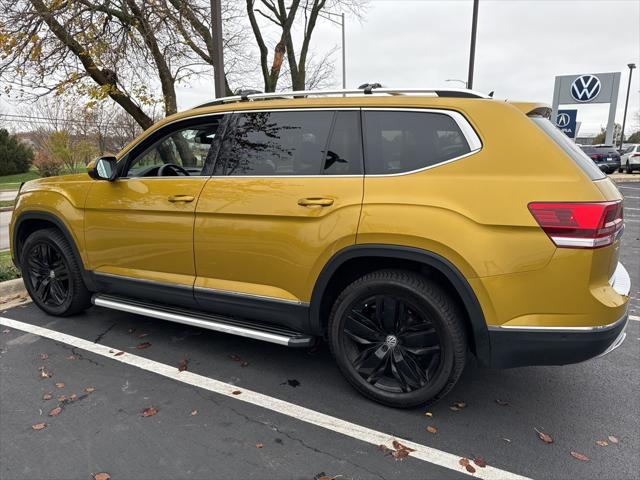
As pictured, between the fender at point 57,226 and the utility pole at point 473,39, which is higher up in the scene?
the utility pole at point 473,39

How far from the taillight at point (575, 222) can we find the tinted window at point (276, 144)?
1.35 meters

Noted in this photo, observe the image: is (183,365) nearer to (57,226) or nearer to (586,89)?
(57,226)

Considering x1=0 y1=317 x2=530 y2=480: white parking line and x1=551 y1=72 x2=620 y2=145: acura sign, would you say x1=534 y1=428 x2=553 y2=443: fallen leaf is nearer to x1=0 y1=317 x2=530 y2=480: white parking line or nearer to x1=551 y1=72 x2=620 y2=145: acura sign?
x1=0 y1=317 x2=530 y2=480: white parking line

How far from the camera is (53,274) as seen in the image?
428cm

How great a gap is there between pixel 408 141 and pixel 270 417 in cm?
188

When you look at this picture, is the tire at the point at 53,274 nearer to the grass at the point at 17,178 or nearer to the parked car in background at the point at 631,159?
the grass at the point at 17,178

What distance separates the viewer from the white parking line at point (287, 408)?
240 cm

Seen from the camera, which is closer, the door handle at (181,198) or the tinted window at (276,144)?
the tinted window at (276,144)

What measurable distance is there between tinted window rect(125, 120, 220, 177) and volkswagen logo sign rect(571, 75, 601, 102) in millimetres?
27678

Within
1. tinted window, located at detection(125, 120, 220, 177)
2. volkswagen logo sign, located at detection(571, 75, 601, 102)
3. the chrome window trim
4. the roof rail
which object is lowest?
the chrome window trim

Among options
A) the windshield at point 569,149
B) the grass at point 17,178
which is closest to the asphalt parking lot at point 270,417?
the windshield at point 569,149

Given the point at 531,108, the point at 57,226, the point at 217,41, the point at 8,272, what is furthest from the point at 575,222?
the point at 217,41

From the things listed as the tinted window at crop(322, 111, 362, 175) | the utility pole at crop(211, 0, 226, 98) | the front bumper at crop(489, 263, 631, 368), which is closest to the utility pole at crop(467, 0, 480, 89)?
the utility pole at crop(211, 0, 226, 98)

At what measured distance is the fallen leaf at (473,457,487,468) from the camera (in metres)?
2.38
